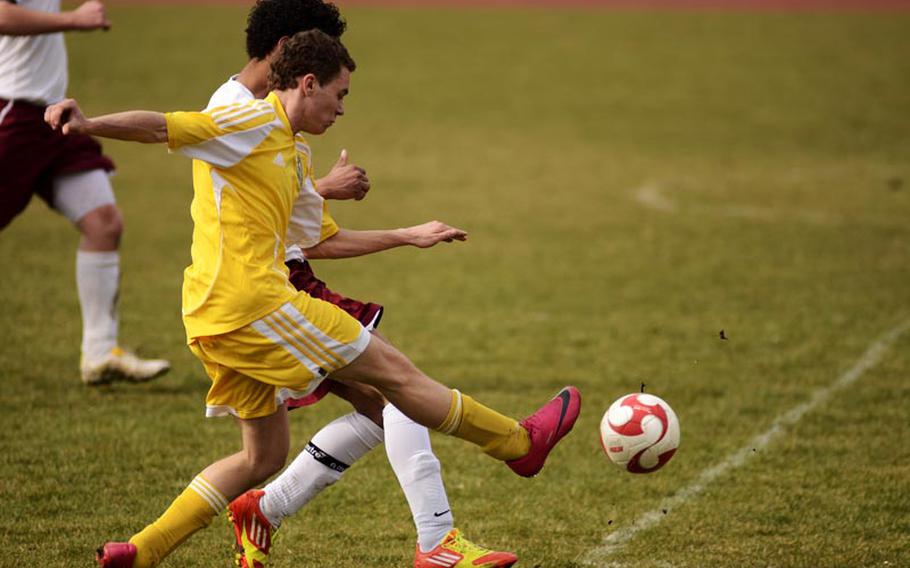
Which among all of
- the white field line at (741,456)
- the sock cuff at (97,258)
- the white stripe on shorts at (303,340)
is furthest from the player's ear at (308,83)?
the sock cuff at (97,258)

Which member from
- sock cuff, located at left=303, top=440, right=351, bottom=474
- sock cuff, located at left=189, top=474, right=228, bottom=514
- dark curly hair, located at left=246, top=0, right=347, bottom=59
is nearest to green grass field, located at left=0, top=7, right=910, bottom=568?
sock cuff, located at left=303, top=440, right=351, bottom=474

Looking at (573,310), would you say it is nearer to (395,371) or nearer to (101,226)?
(101,226)

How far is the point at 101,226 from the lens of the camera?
7.48 meters

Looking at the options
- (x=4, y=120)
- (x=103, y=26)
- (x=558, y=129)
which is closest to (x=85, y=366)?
(x=4, y=120)

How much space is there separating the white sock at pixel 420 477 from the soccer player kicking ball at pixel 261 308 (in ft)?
0.86

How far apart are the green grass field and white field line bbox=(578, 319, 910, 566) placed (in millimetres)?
44

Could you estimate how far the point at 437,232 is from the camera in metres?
4.66

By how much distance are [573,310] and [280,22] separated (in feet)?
16.4

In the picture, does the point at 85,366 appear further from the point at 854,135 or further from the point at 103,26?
the point at 854,135

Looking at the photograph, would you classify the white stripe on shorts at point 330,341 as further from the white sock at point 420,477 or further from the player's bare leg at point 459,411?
the white sock at point 420,477

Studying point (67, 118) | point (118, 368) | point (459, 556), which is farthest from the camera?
point (118, 368)

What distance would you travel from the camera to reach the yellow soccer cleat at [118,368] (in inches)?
291

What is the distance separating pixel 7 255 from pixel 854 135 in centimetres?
1224

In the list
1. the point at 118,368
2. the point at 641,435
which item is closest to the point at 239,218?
the point at 641,435
